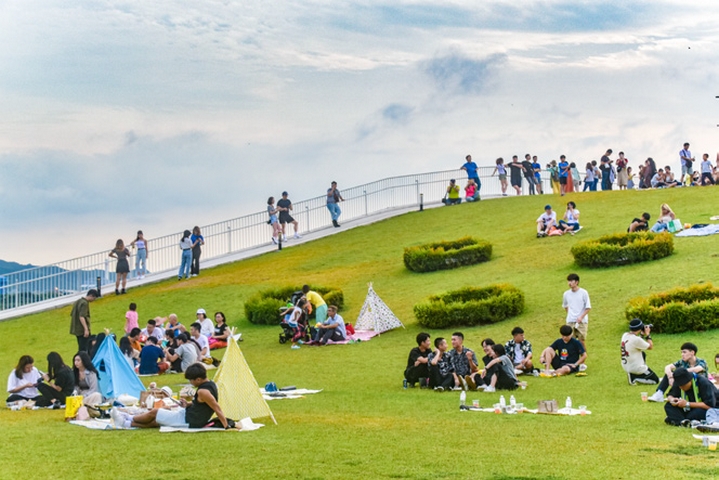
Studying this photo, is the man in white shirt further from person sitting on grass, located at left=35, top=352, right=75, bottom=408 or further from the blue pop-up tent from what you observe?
person sitting on grass, located at left=35, top=352, right=75, bottom=408

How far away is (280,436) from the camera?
1306cm

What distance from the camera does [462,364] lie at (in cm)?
1884

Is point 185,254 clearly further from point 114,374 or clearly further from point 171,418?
point 171,418

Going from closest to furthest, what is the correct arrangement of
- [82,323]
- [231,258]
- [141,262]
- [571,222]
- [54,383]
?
[54,383], [82,323], [571,222], [141,262], [231,258]

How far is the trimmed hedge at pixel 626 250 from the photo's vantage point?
2953 cm

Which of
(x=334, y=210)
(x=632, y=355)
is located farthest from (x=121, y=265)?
(x=632, y=355)

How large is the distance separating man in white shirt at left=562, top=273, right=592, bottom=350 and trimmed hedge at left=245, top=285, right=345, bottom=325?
9.61m

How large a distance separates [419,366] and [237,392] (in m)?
5.80

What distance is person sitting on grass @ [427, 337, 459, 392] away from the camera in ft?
61.8

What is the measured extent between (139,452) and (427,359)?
8.36 meters

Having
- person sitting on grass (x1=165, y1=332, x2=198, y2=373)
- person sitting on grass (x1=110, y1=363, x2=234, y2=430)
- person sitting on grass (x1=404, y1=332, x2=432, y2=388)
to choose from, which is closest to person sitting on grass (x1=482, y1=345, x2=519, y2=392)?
person sitting on grass (x1=404, y1=332, x2=432, y2=388)

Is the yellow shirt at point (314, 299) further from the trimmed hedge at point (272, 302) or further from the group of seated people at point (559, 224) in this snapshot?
the group of seated people at point (559, 224)

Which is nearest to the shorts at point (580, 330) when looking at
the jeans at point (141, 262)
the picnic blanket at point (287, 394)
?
the picnic blanket at point (287, 394)

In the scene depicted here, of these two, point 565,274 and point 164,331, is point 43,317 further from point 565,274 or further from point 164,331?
point 565,274
